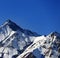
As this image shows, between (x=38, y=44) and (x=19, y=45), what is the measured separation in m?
11.0

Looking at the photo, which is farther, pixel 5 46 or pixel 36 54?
pixel 5 46

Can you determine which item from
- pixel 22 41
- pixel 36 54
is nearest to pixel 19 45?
pixel 22 41

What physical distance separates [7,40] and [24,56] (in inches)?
811

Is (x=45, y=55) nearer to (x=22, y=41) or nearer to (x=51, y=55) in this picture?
(x=51, y=55)

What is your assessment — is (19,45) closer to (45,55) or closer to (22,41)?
(22,41)

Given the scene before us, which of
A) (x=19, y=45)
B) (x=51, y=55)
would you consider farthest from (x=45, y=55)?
(x=19, y=45)

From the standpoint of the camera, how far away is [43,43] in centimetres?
18712

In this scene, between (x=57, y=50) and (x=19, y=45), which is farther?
(x=19, y=45)

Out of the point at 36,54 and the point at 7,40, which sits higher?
the point at 7,40

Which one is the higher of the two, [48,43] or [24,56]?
[48,43]

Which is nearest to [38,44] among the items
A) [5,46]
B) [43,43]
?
[43,43]

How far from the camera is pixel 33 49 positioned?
181 m

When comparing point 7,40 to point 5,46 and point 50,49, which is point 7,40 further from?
point 50,49

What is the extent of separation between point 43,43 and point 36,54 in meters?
11.4
